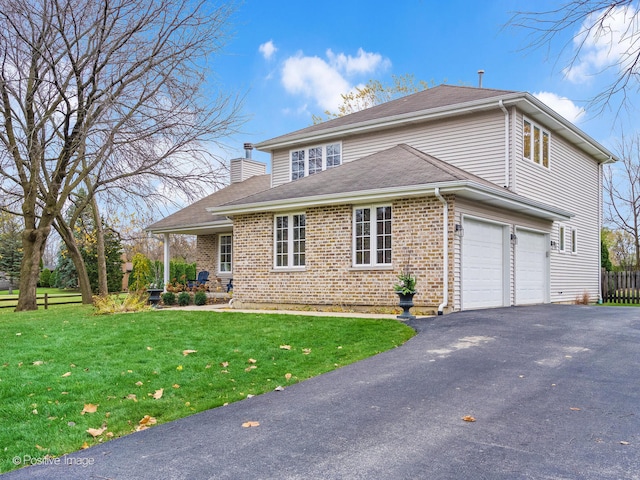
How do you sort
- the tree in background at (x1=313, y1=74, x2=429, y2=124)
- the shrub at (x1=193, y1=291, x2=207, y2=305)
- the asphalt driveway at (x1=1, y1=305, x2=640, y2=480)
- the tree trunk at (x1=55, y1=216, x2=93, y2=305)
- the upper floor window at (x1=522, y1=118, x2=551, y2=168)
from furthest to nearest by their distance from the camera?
the tree in background at (x1=313, y1=74, x2=429, y2=124), the tree trunk at (x1=55, y1=216, x2=93, y2=305), the shrub at (x1=193, y1=291, x2=207, y2=305), the upper floor window at (x1=522, y1=118, x2=551, y2=168), the asphalt driveway at (x1=1, y1=305, x2=640, y2=480)

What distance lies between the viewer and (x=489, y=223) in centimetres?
1357

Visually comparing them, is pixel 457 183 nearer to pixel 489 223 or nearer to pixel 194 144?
pixel 489 223

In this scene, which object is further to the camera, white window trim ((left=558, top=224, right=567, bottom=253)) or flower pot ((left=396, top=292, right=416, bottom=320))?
white window trim ((left=558, top=224, right=567, bottom=253))

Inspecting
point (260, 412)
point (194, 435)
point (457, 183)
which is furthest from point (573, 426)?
point (457, 183)

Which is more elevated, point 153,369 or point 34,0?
point 34,0

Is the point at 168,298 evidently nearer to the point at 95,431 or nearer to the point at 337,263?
the point at 337,263

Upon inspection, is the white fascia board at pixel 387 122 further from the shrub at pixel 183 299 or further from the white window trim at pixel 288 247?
the shrub at pixel 183 299

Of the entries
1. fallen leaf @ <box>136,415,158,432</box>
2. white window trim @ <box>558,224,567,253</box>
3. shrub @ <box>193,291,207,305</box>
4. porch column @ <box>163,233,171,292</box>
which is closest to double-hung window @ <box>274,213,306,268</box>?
shrub @ <box>193,291,207,305</box>

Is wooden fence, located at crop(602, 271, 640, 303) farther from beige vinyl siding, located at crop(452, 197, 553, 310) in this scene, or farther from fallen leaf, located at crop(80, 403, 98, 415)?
fallen leaf, located at crop(80, 403, 98, 415)

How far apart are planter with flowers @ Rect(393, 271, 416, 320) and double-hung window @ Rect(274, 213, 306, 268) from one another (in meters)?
3.74

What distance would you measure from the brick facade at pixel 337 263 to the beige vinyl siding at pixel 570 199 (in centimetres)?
390

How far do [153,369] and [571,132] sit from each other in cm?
1529

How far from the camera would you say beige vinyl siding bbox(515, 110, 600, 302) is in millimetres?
15512

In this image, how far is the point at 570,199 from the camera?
18.5 m
